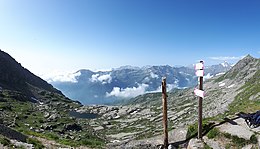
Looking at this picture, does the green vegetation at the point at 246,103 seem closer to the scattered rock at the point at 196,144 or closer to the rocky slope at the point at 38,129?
the scattered rock at the point at 196,144

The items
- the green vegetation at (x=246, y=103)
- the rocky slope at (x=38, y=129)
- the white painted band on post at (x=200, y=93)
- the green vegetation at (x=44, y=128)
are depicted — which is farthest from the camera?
the green vegetation at (x=44, y=128)

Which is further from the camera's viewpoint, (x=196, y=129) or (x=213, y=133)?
(x=196, y=129)

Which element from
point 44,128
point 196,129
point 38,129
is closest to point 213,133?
point 196,129

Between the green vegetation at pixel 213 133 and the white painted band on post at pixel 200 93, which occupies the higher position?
the white painted band on post at pixel 200 93

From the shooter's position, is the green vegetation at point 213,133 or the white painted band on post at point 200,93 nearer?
the white painted band on post at point 200,93

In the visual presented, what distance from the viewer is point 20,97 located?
198m

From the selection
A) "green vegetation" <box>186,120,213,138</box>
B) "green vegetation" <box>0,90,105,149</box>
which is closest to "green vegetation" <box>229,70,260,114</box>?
"green vegetation" <box>186,120,213,138</box>

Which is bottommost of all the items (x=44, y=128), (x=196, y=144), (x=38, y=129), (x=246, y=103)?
(x=44, y=128)

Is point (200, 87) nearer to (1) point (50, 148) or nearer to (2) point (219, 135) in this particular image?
(2) point (219, 135)

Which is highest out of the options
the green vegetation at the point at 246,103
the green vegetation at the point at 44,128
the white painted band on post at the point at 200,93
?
the white painted band on post at the point at 200,93

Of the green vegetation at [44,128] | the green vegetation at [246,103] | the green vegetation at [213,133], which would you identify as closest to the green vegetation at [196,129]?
the green vegetation at [213,133]

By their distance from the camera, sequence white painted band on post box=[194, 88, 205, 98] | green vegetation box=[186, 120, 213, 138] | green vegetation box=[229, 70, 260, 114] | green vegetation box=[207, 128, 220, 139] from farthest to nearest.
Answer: green vegetation box=[229, 70, 260, 114] → green vegetation box=[186, 120, 213, 138] → green vegetation box=[207, 128, 220, 139] → white painted band on post box=[194, 88, 205, 98]

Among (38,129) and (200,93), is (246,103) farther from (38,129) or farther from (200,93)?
(38,129)

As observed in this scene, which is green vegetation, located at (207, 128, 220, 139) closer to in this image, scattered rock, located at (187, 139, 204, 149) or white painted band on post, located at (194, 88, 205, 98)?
scattered rock, located at (187, 139, 204, 149)
